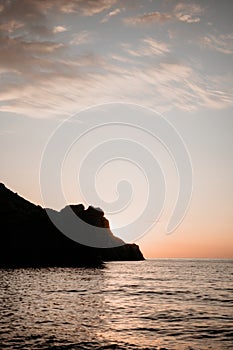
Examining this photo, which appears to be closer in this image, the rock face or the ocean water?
the ocean water

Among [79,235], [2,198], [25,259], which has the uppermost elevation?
[2,198]

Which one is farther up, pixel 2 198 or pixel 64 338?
pixel 2 198

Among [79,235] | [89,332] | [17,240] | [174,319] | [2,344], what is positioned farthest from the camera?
[79,235]

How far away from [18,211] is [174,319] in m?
132

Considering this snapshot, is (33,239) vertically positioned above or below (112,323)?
above

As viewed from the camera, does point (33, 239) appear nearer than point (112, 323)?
No

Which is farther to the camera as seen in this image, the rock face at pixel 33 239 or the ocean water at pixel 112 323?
the rock face at pixel 33 239

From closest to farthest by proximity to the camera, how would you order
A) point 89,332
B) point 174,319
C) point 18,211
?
point 89,332 < point 174,319 < point 18,211

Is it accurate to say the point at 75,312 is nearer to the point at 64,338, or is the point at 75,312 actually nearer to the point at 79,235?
the point at 64,338

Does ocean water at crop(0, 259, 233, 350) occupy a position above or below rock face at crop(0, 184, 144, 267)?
below

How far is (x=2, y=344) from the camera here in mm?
16797

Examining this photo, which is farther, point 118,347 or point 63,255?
point 63,255

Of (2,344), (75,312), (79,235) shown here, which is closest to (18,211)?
(79,235)

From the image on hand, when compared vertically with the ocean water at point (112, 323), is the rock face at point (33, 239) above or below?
above
